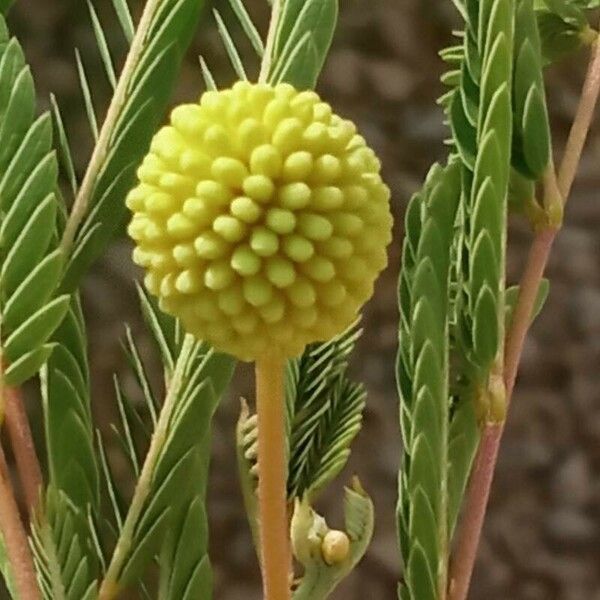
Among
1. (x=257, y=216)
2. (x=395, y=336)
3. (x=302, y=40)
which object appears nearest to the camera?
(x=257, y=216)

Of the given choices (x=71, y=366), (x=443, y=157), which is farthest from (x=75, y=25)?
(x=71, y=366)

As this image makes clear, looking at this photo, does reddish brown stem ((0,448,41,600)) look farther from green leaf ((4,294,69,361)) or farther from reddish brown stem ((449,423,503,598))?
reddish brown stem ((449,423,503,598))

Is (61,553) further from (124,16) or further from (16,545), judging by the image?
(124,16)

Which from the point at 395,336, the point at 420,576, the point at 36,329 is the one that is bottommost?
the point at 395,336

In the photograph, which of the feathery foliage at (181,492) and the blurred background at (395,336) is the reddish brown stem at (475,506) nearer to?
the feathery foliage at (181,492)

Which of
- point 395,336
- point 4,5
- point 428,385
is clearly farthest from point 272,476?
point 395,336

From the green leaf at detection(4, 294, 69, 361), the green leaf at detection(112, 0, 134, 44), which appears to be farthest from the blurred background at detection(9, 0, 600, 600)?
the green leaf at detection(4, 294, 69, 361)
